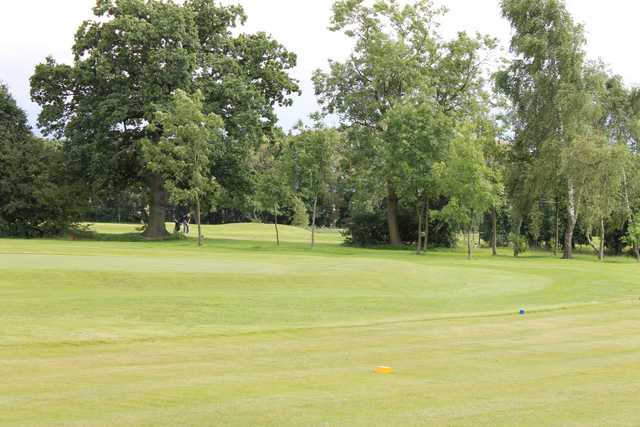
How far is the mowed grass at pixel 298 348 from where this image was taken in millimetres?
9688

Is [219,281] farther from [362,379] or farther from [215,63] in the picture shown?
[215,63]

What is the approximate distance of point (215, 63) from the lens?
6281 cm

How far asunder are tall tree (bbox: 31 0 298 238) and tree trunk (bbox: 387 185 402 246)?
1251 centimetres

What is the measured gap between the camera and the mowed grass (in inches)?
381

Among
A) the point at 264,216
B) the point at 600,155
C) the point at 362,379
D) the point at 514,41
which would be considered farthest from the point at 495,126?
the point at 264,216

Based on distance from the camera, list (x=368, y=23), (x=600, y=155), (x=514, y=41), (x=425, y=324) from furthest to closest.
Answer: (x=368, y=23) < (x=514, y=41) < (x=600, y=155) < (x=425, y=324)

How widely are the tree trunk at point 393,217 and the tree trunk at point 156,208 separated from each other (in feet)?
62.7

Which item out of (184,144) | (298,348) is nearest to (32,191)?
(184,144)

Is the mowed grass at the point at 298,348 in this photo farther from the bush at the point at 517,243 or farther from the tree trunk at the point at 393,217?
the tree trunk at the point at 393,217

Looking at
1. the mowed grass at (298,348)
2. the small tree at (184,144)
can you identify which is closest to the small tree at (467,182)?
the small tree at (184,144)

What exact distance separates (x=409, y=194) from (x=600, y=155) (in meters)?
13.6

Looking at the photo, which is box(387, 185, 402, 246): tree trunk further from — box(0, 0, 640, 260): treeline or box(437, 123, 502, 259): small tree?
box(437, 123, 502, 259): small tree

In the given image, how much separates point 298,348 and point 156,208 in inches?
2012

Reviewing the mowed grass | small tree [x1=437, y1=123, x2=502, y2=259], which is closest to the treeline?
small tree [x1=437, y1=123, x2=502, y2=259]
